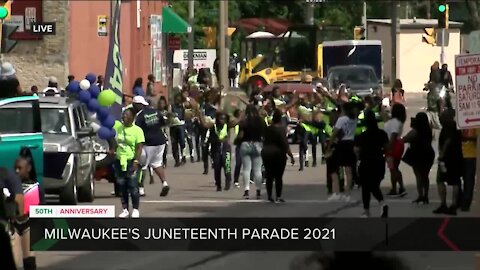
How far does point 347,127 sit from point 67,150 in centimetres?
476

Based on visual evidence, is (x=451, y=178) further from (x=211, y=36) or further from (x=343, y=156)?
(x=211, y=36)

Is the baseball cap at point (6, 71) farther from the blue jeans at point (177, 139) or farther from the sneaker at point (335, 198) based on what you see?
the blue jeans at point (177, 139)

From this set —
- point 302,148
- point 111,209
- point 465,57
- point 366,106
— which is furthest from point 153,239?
point 302,148

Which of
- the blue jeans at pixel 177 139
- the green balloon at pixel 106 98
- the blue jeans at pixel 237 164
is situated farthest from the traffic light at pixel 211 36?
the green balloon at pixel 106 98

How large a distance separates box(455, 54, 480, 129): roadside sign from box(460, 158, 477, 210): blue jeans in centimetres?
830

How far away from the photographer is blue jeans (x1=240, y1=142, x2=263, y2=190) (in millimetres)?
24844

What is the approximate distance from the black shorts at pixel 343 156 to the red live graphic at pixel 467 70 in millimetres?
10237

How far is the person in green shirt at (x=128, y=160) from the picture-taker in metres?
21.0

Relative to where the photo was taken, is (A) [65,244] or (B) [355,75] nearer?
(A) [65,244]

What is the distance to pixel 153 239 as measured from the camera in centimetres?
1324

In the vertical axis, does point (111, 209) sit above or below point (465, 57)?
below

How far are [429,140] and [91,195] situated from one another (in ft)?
18.8

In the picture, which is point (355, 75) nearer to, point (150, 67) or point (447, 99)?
Answer: point (150, 67)

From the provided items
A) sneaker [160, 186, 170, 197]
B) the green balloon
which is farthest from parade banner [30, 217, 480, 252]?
sneaker [160, 186, 170, 197]
